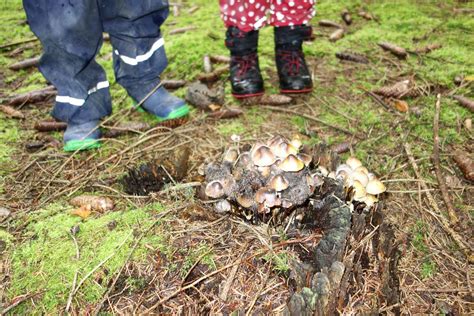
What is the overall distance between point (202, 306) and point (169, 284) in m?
0.18

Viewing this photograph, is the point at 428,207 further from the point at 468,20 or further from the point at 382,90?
the point at 468,20

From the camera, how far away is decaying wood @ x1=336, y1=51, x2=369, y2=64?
155 inches

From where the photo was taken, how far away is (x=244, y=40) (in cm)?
330

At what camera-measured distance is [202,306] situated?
1584 mm

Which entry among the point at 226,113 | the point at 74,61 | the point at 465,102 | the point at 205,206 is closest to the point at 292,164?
the point at 205,206

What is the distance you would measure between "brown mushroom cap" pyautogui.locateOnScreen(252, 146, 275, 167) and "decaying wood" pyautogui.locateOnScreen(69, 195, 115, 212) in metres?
0.93

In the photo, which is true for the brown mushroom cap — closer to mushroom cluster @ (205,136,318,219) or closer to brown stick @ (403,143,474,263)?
mushroom cluster @ (205,136,318,219)

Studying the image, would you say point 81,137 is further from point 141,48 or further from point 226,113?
point 226,113

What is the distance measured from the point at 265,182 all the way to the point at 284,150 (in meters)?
0.18

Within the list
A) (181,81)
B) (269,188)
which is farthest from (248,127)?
(269,188)

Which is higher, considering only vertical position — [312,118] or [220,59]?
[220,59]

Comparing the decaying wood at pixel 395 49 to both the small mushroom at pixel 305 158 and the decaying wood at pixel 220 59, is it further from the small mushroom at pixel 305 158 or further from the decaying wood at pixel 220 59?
the small mushroom at pixel 305 158

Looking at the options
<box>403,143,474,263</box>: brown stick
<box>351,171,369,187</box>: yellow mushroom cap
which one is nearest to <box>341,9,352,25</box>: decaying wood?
<box>403,143,474,263</box>: brown stick

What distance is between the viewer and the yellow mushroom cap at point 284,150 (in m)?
1.87
